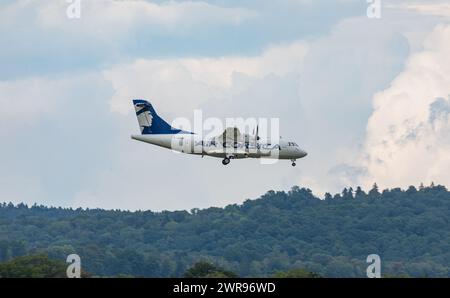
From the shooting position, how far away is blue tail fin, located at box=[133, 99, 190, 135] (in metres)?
135

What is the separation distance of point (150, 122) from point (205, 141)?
746 centimetres

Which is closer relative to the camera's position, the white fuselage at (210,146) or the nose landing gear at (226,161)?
the white fuselage at (210,146)

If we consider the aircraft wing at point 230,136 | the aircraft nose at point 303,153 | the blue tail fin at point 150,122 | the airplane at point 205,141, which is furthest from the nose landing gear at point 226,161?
the aircraft nose at point 303,153

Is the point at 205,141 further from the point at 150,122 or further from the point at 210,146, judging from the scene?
the point at 150,122

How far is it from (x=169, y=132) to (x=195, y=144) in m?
4.26

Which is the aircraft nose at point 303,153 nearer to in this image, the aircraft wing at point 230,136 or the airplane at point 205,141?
the airplane at point 205,141

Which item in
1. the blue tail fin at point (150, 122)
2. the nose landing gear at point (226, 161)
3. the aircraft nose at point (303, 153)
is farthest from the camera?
the aircraft nose at point (303, 153)

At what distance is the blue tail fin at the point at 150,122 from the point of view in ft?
444

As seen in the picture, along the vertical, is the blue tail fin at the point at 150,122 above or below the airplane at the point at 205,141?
above

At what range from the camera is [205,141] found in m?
132

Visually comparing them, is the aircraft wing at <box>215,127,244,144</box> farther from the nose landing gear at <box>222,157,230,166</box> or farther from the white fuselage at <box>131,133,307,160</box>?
the nose landing gear at <box>222,157,230,166</box>
